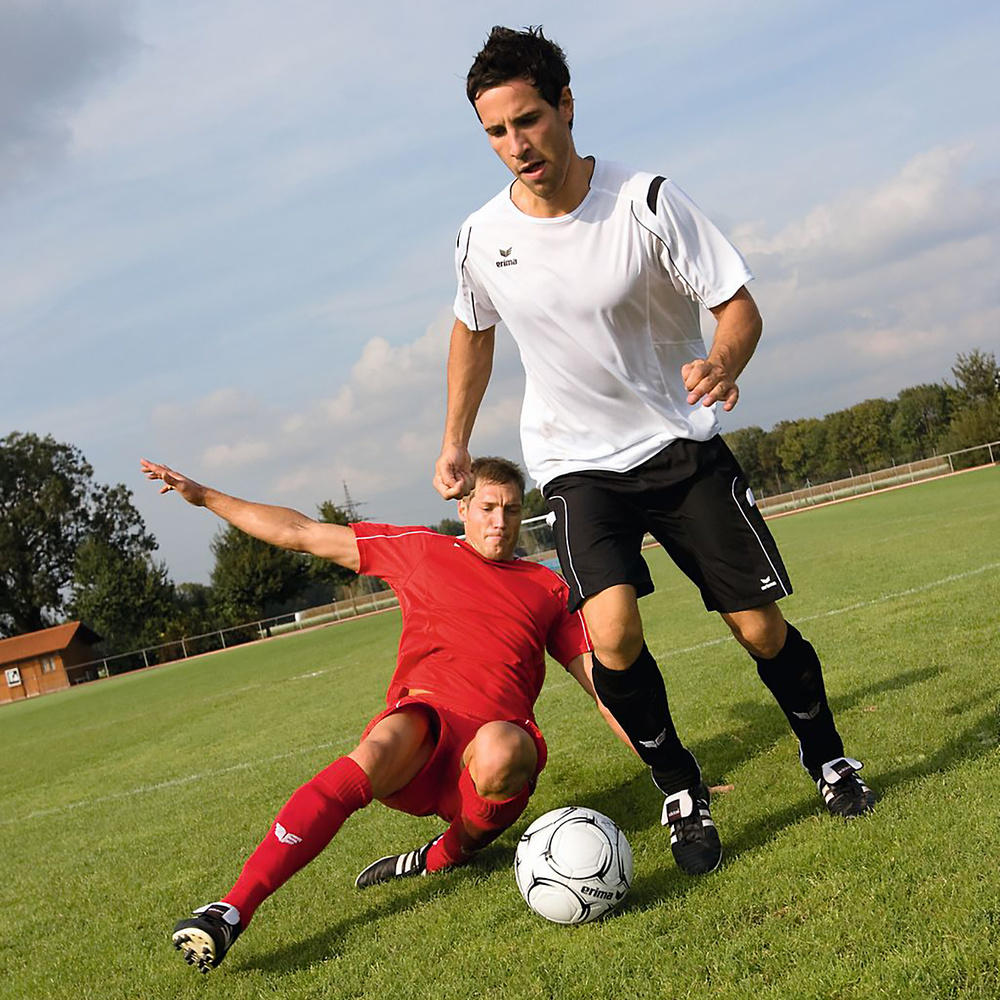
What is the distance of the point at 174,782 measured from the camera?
8516 millimetres

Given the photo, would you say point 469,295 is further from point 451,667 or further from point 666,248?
point 451,667

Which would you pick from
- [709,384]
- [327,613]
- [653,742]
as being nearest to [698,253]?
[709,384]

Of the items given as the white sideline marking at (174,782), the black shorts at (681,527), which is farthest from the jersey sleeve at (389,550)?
the white sideline marking at (174,782)

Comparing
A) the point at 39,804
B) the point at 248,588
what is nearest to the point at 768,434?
the point at 248,588

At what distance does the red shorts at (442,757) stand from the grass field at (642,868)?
319mm

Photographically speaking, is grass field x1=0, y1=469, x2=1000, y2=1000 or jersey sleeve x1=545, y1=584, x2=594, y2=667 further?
jersey sleeve x1=545, y1=584, x2=594, y2=667

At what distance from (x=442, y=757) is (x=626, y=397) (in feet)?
5.03

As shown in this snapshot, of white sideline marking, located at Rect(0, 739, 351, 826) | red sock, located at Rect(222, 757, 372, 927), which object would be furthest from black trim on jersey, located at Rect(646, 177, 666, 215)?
white sideline marking, located at Rect(0, 739, 351, 826)

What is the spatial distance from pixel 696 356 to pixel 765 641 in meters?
1.10

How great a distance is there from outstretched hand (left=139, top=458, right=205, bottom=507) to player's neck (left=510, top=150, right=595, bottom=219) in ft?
6.21

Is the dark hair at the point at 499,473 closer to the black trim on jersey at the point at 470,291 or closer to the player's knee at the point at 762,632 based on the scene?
the black trim on jersey at the point at 470,291

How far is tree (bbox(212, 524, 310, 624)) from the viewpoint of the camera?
2360 inches

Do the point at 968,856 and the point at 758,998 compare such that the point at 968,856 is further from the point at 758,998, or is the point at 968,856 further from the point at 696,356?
the point at 696,356

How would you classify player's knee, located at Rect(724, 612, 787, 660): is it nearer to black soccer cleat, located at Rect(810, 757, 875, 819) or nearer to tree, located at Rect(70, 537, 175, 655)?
black soccer cleat, located at Rect(810, 757, 875, 819)
